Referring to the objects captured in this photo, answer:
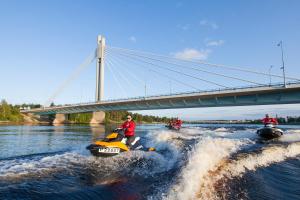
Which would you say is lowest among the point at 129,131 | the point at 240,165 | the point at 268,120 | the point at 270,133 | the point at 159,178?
the point at 159,178

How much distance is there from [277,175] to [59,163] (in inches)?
343

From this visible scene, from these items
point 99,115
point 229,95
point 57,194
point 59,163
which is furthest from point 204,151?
point 99,115

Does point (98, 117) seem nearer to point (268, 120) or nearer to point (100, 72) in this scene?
point (100, 72)

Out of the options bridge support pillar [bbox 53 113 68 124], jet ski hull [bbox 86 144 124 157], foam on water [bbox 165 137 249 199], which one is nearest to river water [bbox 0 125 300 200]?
foam on water [bbox 165 137 249 199]

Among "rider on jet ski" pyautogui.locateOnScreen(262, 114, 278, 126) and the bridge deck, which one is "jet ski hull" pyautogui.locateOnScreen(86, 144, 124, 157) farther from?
the bridge deck

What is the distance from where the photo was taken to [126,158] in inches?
507

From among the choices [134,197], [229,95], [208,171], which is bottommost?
[134,197]

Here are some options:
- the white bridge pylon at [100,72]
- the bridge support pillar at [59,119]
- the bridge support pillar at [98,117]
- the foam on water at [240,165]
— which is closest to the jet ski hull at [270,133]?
the foam on water at [240,165]

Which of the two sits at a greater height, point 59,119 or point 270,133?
point 270,133

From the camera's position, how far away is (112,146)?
513 inches

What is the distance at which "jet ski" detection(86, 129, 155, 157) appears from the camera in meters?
12.7

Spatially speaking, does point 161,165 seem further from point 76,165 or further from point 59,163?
point 59,163

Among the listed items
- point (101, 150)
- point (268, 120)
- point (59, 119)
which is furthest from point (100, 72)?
point (101, 150)

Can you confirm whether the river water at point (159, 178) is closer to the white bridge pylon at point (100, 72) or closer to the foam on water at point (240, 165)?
the foam on water at point (240, 165)
